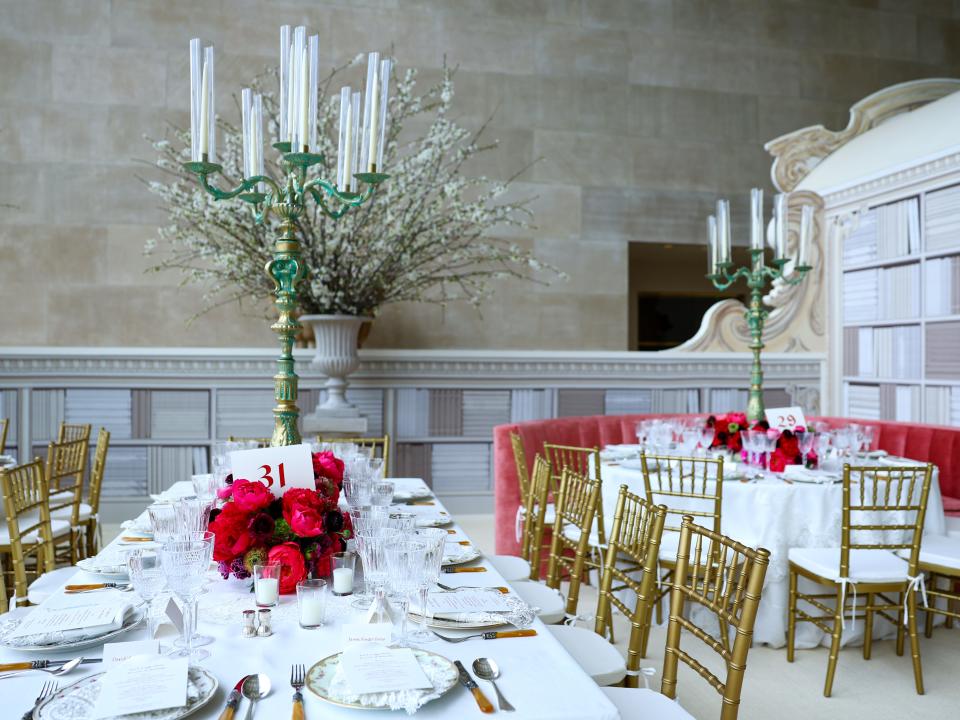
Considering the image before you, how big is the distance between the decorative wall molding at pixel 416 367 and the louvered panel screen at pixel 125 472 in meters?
0.48

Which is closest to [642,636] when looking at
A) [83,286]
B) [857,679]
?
[857,679]

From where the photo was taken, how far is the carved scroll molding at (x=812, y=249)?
19.9 ft

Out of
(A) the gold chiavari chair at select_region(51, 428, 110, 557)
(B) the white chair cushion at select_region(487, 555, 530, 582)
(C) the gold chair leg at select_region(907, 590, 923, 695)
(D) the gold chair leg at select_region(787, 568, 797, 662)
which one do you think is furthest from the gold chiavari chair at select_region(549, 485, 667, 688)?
(A) the gold chiavari chair at select_region(51, 428, 110, 557)

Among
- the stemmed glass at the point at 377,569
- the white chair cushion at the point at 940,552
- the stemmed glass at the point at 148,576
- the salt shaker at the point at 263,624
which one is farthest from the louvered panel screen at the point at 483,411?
the stemmed glass at the point at 148,576

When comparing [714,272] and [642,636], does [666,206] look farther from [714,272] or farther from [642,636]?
[642,636]

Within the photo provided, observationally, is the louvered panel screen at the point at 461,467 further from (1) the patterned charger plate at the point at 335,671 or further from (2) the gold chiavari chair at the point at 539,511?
(1) the patterned charger plate at the point at 335,671

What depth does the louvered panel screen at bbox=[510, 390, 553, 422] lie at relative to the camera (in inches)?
230

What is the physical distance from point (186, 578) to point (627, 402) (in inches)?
192

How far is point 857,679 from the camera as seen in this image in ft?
9.78

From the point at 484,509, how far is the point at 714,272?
251 cm

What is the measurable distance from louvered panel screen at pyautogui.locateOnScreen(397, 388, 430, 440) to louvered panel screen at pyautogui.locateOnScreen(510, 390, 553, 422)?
25.4 inches

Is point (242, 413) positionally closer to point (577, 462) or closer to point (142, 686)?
point (577, 462)

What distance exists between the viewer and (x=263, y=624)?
150 cm

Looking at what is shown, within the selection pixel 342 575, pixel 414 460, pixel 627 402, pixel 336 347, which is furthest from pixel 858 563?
pixel 414 460
